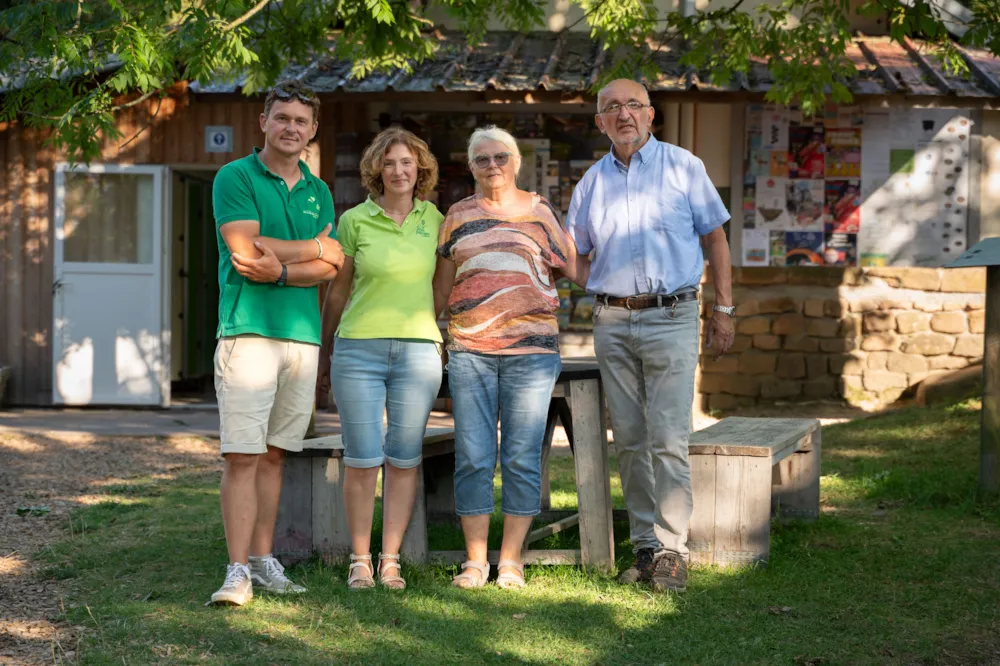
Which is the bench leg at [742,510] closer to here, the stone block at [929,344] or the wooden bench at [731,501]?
the wooden bench at [731,501]

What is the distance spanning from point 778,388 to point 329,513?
23.0 ft

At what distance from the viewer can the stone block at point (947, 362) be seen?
1122 centimetres

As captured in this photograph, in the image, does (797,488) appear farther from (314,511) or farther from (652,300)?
(314,511)

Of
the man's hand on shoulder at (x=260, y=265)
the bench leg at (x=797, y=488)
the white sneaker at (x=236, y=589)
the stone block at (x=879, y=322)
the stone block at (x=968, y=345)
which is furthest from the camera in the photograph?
the stone block at (x=879, y=322)

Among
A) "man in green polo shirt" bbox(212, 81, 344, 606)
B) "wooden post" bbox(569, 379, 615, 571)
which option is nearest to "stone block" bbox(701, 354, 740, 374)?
"wooden post" bbox(569, 379, 615, 571)

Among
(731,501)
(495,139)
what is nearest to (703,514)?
(731,501)

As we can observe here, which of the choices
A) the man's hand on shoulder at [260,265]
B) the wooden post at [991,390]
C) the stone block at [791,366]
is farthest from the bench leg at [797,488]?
the stone block at [791,366]

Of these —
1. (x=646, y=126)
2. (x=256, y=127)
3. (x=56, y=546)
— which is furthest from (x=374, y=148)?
(x=256, y=127)

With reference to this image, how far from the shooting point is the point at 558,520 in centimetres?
599

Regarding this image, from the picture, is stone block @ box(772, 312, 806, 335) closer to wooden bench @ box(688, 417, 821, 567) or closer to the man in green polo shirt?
wooden bench @ box(688, 417, 821, 567)

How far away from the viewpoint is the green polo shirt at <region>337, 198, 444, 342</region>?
15.3 ft

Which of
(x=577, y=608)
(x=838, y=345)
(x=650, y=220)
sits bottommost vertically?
(x=577, y=608)

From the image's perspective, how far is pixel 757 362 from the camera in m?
11.4

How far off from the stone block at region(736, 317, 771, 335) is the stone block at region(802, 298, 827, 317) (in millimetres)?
351
